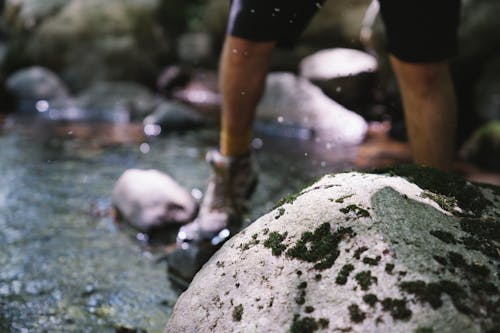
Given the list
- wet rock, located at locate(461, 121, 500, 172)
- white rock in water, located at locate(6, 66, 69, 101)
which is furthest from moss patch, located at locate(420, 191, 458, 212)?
white rock in water, located at locate(6, 66, 69, 101)

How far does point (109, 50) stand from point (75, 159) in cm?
456

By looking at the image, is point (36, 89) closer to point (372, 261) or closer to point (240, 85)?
point (240, 85)

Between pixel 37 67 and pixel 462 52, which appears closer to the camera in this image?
pixel 462 52

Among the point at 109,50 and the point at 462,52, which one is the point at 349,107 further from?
the point at 109,50

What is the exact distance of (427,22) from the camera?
2.36 metres

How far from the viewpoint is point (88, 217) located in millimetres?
3471

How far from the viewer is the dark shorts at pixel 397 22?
7.73ft

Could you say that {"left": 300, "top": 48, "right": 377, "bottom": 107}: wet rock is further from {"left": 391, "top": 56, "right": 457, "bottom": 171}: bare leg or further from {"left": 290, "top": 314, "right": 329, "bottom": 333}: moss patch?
{"left": 290, "top": 314, "right": 329, "bottom": 333}: moss patch

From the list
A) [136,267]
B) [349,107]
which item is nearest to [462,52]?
[349,107]

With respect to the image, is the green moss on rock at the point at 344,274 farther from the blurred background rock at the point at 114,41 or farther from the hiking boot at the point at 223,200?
the blurred background rock at the point at 114,41

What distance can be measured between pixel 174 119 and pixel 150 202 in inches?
129

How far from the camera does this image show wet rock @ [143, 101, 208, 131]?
653 cm

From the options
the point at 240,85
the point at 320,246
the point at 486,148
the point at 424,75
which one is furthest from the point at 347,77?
the point at 320,246

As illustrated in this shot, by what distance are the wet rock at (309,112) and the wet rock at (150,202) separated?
2916 mm
